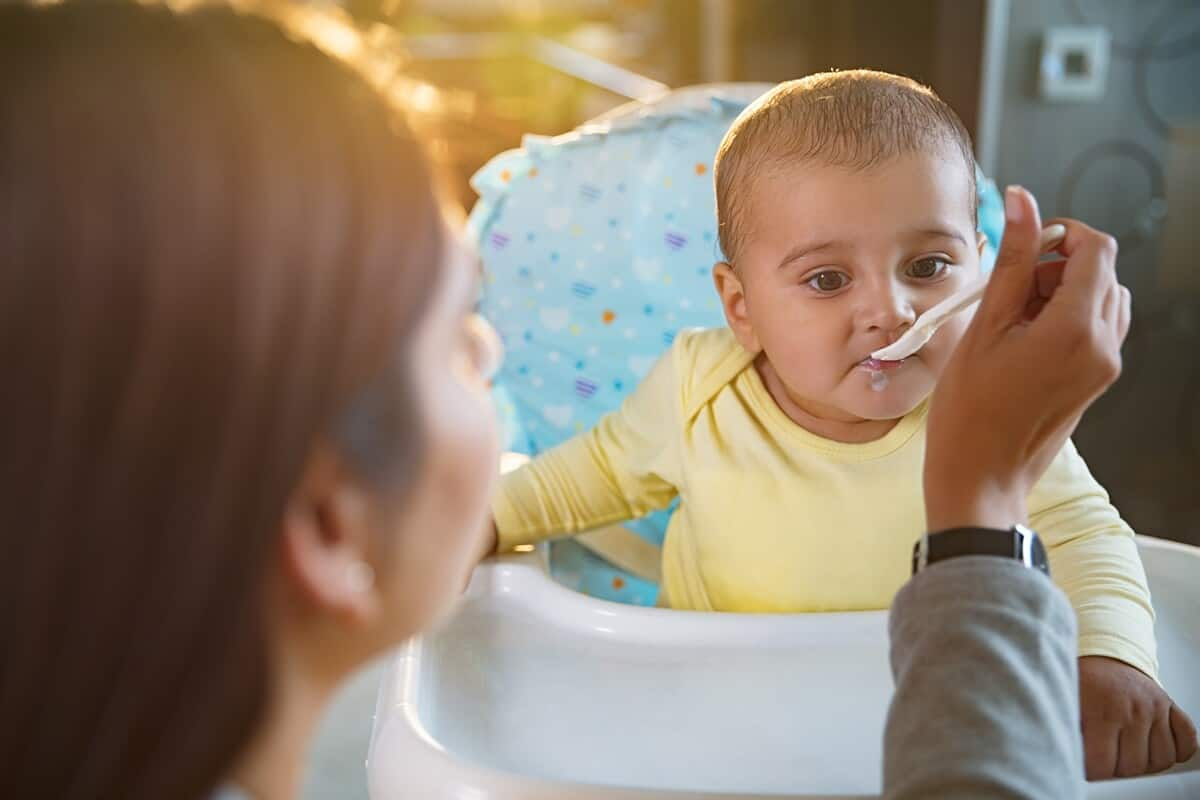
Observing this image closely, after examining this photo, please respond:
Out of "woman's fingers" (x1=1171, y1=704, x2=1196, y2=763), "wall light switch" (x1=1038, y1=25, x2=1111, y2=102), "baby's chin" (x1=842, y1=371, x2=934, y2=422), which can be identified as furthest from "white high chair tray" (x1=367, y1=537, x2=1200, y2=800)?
"wall light switch" (x1=1038, y1=25, x2=1111, y2=102)

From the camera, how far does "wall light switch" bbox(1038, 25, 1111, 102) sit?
1949 millimetres

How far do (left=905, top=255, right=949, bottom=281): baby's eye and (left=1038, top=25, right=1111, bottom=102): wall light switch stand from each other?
4.47 feet

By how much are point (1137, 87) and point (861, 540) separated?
4.85ft

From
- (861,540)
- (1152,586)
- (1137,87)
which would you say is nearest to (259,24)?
(861,540)

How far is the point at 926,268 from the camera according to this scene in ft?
2.65

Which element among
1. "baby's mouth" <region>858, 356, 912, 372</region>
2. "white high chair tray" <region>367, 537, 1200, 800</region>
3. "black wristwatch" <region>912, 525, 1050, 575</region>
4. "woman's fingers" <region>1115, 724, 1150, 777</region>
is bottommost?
"white high chair tray" <region>367, 537, 1200, 800</region>

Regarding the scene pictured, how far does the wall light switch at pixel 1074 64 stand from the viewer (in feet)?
6.40

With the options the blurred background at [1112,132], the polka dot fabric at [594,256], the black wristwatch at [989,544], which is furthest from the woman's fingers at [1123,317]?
the blurred background at [1112,132]

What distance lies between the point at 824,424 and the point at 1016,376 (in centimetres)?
36

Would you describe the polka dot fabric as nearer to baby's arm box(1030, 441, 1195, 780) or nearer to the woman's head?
baby's arm box(1030, 441, 1195, 780)

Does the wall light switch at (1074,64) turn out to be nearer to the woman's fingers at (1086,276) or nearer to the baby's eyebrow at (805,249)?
the baby's eyebrow at (805,249)

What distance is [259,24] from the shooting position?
1.37ft

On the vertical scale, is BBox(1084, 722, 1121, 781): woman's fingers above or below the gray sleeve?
below

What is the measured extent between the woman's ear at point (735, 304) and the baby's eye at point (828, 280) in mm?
94
